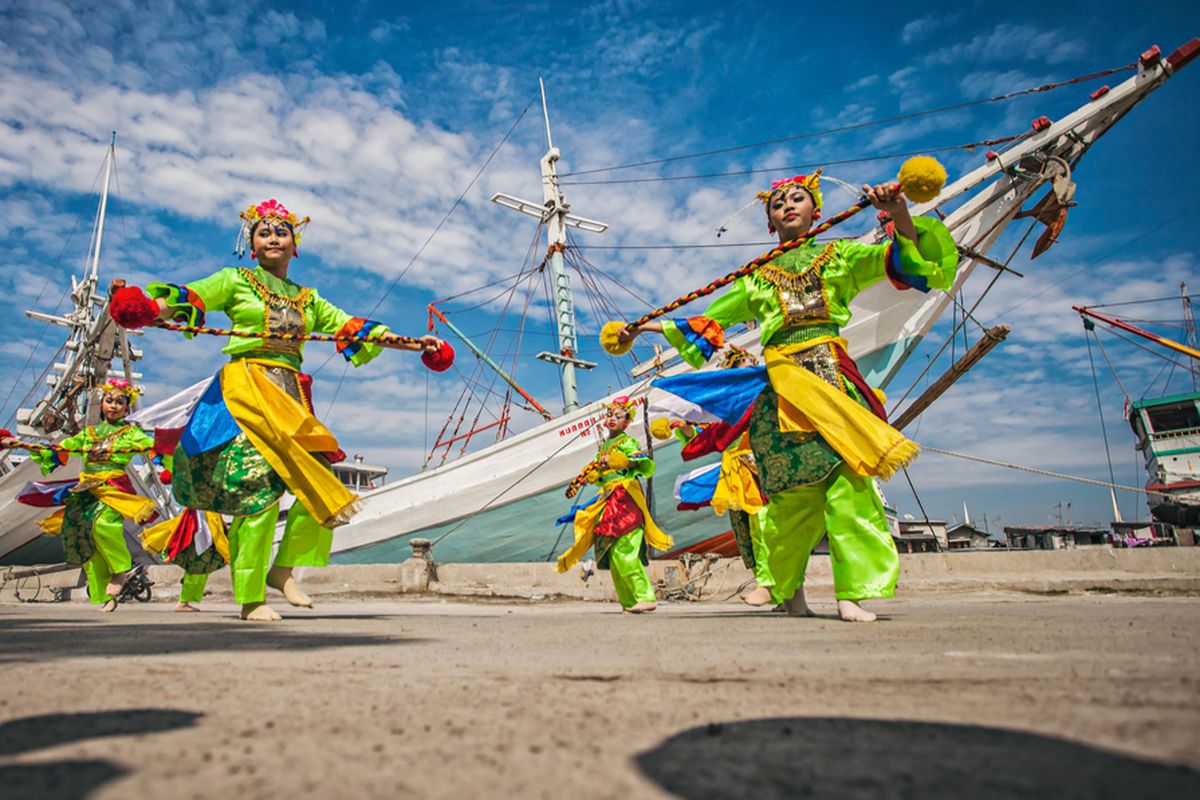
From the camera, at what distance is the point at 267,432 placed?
3871 mm

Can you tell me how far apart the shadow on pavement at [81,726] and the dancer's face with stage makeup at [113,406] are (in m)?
7.21

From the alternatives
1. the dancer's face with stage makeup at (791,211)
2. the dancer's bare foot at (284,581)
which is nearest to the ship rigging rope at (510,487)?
the dancer's bare foot at (284,581)

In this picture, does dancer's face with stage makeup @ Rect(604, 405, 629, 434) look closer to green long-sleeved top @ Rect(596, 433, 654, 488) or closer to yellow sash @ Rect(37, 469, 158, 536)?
green long-sleeved top @ Rect(596, 433, 654, 488)

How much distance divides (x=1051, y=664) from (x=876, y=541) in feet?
5.33

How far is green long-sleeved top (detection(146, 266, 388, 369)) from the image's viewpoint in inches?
155

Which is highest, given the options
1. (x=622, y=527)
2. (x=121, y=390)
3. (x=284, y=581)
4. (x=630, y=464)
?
(x=121, y=390)

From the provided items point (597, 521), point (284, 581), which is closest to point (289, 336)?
point (284, 581)

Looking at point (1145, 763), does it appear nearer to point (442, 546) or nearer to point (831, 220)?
point (831, 220)

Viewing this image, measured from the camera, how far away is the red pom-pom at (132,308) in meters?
3.62

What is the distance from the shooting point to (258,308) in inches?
164

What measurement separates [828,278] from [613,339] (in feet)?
4.17

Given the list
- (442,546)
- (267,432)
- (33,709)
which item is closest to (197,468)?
(267,432)

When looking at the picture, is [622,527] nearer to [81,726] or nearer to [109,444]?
[81,726]

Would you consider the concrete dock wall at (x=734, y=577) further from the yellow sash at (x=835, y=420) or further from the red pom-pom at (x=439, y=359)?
the yellow sash at (x=835, y=420)
